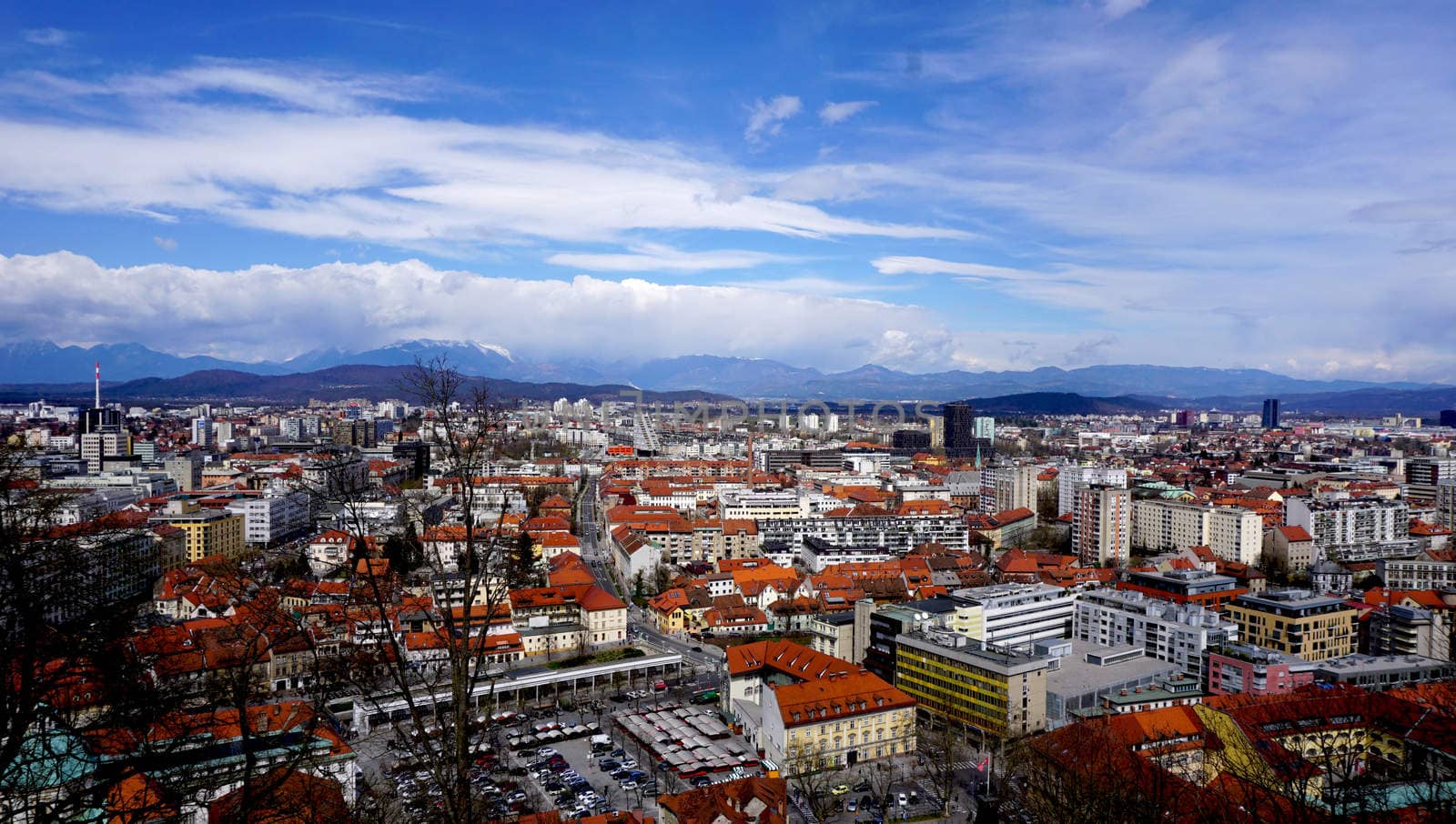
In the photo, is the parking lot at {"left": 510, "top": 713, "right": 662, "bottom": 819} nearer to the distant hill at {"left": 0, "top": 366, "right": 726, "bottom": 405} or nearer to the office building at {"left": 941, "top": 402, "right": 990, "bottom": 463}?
the office building at {"left": 941, "top": 402, "right": 990, "bottom": 463}

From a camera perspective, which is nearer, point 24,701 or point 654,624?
point 24,701

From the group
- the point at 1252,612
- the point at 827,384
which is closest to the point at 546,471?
the point at 1252,612

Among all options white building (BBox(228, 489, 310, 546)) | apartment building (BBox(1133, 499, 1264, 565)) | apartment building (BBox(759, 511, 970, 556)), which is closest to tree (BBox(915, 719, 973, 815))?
apartment building (BBox(759, 511, 970, 556))

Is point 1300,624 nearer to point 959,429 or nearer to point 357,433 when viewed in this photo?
point 959,429

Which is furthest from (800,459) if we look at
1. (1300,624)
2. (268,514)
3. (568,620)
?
(1300,624)

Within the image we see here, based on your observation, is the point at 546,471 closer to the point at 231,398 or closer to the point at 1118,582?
the point at 1118,582
